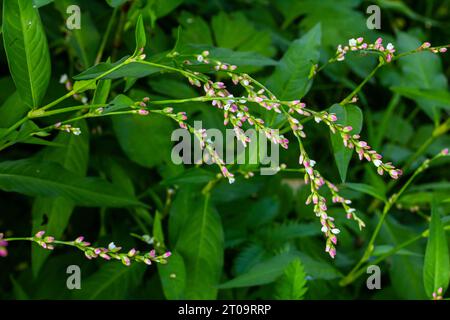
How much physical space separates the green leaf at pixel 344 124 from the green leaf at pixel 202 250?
39cm

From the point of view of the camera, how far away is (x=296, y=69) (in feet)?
3.97

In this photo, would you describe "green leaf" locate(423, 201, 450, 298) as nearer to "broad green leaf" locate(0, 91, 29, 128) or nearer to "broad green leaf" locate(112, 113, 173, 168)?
"broad green leaf" locate(112, 113, 173, 168)

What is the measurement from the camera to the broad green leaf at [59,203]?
3.91 feet

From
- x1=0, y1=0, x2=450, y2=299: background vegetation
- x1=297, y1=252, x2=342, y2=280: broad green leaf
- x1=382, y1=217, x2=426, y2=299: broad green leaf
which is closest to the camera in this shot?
x1=0, y1=0, x2=450, y2=299: background vegetation

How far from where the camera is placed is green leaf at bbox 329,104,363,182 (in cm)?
96

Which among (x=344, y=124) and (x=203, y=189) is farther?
(x=203, y=189)

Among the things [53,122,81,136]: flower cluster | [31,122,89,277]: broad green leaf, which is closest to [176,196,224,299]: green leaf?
[31,122,89,277]: broad green leaf

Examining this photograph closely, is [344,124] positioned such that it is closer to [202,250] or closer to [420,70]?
[202,250]

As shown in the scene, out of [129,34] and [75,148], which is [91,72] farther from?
[129,34]

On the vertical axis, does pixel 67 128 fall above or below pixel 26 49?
below

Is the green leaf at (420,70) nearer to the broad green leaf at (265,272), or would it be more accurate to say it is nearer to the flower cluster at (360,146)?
the broad green leaf at (265,272)

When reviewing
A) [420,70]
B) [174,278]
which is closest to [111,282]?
[174,278]

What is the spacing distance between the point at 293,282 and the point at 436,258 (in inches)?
11.0

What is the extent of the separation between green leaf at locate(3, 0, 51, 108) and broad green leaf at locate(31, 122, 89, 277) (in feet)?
0.88
